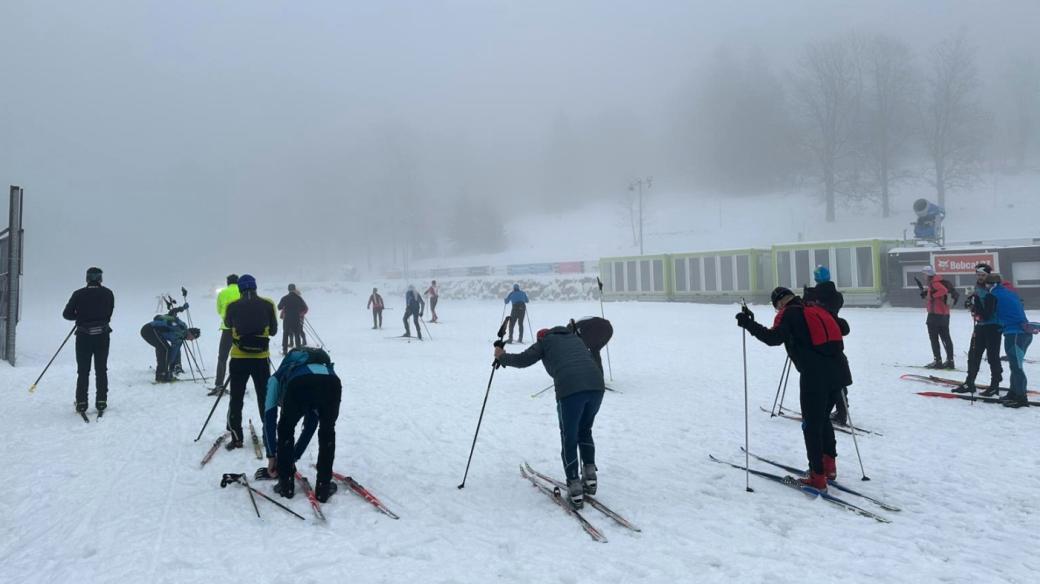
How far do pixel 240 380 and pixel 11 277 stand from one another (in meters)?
10.7

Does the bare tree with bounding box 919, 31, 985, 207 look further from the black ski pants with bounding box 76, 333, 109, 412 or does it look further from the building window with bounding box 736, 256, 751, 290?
the black ski pants with bounding box 76, 333, 109, 412

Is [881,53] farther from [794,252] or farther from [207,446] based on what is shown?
[207,446]

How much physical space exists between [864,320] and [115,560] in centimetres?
2434

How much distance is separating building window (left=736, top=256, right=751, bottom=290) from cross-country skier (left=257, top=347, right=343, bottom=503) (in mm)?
28916

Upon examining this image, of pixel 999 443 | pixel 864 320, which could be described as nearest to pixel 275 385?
pixel 999 443

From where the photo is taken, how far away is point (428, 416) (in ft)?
28.6

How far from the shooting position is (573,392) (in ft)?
16.4

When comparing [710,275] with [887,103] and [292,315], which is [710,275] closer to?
[292,315]

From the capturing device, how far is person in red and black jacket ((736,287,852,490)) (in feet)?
17.2

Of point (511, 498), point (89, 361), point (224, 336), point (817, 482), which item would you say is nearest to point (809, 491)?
point (817, 482)

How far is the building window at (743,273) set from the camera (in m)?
30.4

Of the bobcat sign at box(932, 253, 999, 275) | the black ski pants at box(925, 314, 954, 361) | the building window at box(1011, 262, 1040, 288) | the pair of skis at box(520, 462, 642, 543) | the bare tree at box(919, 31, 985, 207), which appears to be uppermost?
the bare tree at box(919, 31, 985, 207)

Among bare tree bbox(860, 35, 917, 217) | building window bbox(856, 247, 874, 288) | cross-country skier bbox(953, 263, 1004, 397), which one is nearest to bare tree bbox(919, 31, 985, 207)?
bare tree bbox(860, 35, 917, 217)

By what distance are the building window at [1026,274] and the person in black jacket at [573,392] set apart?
26.9 meters
